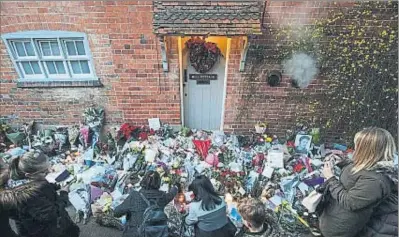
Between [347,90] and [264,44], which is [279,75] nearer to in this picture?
[264,44]

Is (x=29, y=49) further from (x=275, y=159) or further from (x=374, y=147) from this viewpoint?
(x=374, y=147)

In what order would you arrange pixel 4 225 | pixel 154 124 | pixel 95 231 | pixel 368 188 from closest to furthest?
pixel 368 188 < pixel 4 225 < pixel 95 231 < pixel 154 124

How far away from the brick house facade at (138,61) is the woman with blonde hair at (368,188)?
2.58 meters

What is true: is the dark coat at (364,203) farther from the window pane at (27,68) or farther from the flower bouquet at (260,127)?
the window pane at (27,68)

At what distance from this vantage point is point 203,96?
6.38 meters

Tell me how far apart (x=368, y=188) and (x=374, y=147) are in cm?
39

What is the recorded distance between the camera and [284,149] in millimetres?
6258

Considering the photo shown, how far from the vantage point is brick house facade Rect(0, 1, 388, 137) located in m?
4.96

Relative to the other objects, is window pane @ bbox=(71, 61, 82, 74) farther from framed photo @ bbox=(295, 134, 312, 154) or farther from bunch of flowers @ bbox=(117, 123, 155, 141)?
framed photo @ bbox=(295, 134, 312, 154)

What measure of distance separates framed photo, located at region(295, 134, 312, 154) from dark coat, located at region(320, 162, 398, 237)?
284 centimetres

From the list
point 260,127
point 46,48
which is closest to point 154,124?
point 260,127

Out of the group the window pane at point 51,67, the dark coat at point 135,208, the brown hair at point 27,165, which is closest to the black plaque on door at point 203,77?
the window pane at point 51,67

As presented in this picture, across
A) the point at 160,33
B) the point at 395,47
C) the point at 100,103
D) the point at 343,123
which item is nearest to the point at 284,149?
the point at 343,123

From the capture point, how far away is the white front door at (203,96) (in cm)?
611
